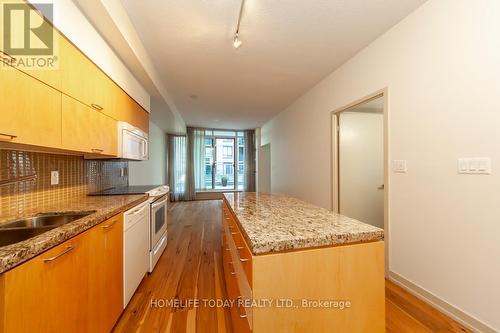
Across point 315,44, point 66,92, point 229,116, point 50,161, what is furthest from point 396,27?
point 229,116

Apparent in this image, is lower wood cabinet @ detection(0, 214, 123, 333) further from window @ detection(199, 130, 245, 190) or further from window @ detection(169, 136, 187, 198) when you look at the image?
window @ detection(199, 130, 245, 190)

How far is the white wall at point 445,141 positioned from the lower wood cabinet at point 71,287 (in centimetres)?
254

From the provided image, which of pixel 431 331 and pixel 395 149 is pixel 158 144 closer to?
pixel 395 149

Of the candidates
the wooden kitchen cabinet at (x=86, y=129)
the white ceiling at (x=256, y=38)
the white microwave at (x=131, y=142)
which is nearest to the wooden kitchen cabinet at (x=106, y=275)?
the wooden kitchen cabinet at (x=86, y=129)

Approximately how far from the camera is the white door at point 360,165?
313 centimetres

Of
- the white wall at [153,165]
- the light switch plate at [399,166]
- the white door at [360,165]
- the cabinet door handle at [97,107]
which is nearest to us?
the cabinet door handle at [97,107]

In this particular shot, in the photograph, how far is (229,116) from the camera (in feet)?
18.3

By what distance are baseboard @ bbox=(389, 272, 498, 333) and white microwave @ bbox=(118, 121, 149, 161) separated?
3.10 m

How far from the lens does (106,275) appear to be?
4.57 ft

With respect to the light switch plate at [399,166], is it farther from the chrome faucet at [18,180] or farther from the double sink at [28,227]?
the chrome faucet at [18,180]

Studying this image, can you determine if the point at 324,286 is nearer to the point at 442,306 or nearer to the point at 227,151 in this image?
the point at 442,306

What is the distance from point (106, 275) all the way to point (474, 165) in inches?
107

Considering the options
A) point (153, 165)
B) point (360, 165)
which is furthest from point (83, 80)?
point (153, 165)

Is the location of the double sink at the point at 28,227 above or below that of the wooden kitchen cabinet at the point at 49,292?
above
